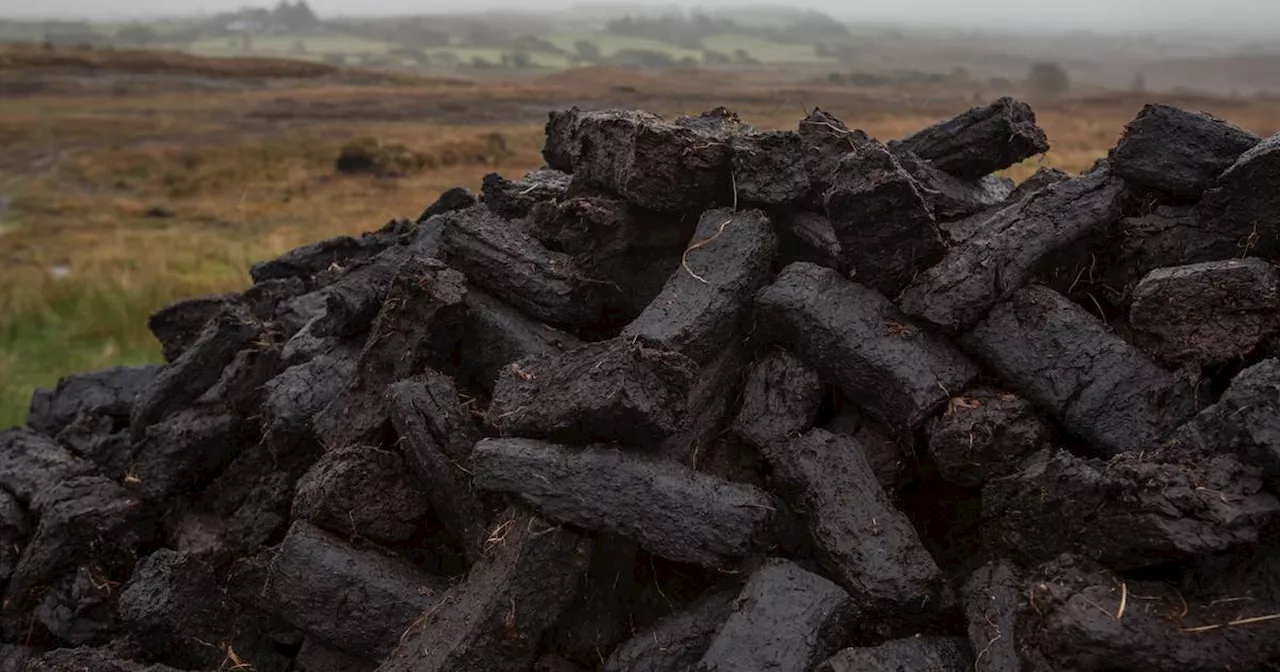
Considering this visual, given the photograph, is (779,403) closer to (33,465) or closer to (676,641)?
(676,641)

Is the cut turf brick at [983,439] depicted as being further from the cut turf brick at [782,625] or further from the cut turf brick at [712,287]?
the cut turf brick at [712,287]

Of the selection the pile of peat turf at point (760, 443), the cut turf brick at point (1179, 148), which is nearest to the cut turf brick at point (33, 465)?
the pile of peat turf at point (760, 443)

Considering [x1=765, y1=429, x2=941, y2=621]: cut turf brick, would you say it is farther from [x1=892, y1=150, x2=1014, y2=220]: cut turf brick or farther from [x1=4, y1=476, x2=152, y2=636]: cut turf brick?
[x1=4, y1=476, x2=152, y2=636]: cut turf brick

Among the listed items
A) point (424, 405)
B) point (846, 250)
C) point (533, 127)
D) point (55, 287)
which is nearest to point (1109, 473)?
point (846, 250)

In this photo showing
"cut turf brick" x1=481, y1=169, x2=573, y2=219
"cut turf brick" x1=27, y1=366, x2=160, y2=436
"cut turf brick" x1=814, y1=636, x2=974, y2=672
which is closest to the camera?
"cut turf brick" x1=814, y1=636, x2=974, y2=672

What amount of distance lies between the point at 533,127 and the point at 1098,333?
4977 centimetres

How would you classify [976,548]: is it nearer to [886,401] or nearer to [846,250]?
[886,401]

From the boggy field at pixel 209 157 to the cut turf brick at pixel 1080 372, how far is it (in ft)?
6.73

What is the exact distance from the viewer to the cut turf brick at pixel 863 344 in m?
4.96

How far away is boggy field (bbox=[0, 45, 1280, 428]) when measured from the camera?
16.2 meters

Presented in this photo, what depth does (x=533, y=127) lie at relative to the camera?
52719 mm

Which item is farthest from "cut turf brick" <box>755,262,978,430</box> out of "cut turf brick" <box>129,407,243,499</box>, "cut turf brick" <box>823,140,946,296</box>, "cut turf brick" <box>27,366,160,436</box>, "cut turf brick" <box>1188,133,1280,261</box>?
"cut turf brick" <box>27,366,160,436</box>

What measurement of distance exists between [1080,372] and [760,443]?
170cm

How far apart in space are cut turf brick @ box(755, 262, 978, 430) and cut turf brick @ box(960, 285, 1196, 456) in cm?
25
